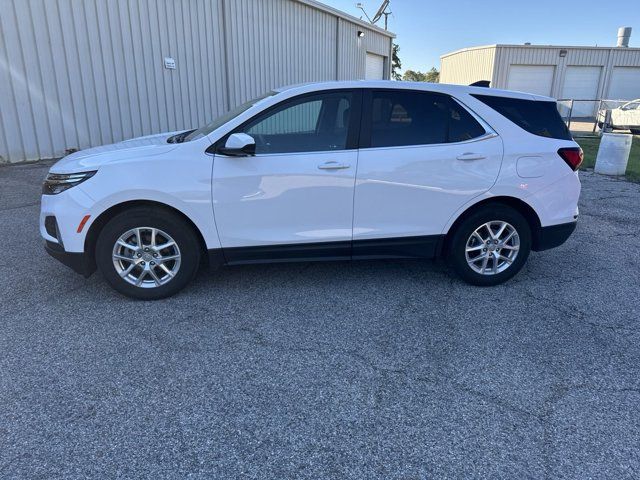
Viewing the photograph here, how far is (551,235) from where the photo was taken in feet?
14.1

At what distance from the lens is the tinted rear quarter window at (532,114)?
13.7 feet

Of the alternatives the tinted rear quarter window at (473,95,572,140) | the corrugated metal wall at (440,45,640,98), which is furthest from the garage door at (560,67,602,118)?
the tinted rear quarter window at (473,95,572,140)

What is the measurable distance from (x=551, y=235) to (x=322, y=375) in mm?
2659

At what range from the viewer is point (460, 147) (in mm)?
4016

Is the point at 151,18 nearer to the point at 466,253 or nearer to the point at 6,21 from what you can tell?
the point at 6,21

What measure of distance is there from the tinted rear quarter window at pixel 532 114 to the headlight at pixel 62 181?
3376mm

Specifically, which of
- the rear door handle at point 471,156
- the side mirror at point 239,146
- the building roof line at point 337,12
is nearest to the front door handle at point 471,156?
the rear door handle at point 471,156

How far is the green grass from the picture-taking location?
10422mm

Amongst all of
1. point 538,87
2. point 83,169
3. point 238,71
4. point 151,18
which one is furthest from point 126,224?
point 538,87

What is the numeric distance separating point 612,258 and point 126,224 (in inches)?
197

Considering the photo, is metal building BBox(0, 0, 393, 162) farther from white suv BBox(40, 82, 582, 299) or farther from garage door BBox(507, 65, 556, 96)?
garage door BBox(507, 65, 556, 96)

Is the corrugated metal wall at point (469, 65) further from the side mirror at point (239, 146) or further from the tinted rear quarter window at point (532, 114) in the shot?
the side mirror at point (239, 146)

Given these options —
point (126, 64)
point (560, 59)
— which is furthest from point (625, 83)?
point (126, 64)

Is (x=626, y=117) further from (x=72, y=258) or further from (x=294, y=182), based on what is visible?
(x=72, y=258)
